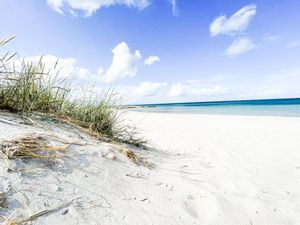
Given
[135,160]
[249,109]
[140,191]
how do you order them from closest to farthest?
[140,191], [135,160], [249,109]

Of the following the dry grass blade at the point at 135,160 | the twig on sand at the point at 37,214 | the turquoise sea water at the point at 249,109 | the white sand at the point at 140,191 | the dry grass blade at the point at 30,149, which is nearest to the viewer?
the twig on sand at the point at 37,214

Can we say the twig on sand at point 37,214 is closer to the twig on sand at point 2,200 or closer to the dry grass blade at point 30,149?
the twig on sand at point 2,200

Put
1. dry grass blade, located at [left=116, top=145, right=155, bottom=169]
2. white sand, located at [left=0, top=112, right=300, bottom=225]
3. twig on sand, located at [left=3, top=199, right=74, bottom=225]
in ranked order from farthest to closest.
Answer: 1. dry grass blade, located at [left=116, top=145, right=155, bottom=169]
2. white sand, located at [left=0, top=112, right=300, bottom=225]
3. twig on sand, located at [left=3, top=199, right=74, bottom=225]

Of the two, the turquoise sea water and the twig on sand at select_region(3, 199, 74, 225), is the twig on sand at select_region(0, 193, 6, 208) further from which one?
the turquoise sea water

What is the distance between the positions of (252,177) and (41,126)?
7.19 ft

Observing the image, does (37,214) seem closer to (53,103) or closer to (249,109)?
(53,103)

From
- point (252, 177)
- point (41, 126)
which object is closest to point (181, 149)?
point (252, 177)

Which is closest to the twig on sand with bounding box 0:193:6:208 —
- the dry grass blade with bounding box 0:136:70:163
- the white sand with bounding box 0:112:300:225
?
the white sand with bounding box 0:112:300:225

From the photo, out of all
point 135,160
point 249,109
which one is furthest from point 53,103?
point 249,109

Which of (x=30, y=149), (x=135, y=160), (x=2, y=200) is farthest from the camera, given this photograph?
(x=135, y=160)

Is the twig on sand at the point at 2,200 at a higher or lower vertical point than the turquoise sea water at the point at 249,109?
higher

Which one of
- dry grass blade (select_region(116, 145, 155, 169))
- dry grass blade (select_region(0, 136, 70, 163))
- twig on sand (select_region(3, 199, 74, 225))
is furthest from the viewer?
dry grass blade (select_region(116, 145, 155, 169))

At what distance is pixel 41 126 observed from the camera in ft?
6.07

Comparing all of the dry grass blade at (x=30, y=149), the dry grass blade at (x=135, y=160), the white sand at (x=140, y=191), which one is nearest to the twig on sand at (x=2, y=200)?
the white sand at (x=140, y=191)
